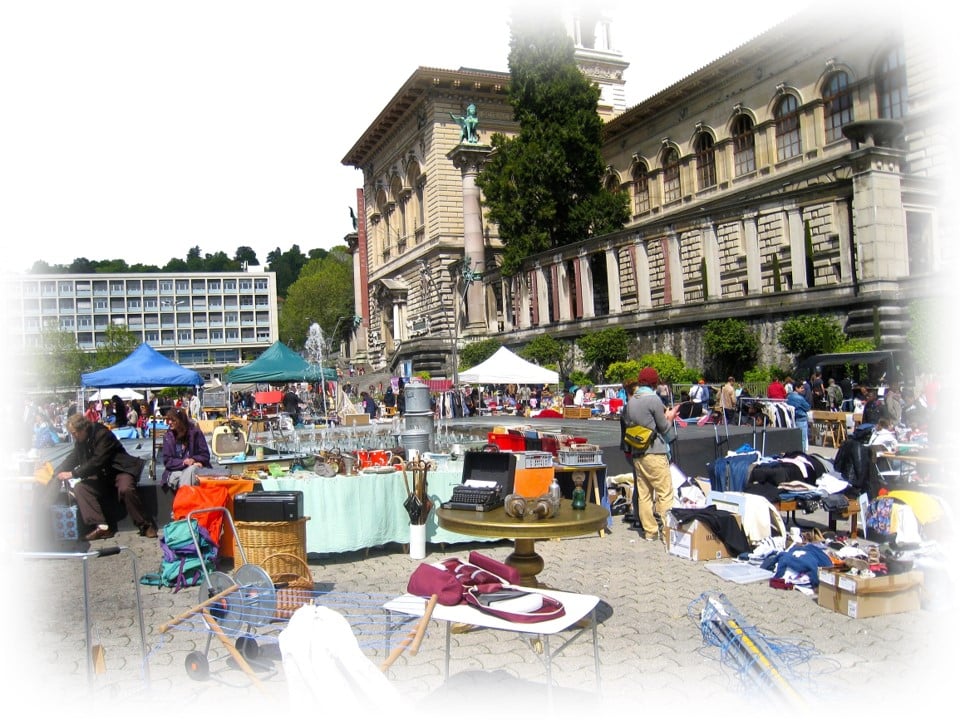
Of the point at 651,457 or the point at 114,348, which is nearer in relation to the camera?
the point at 651,457

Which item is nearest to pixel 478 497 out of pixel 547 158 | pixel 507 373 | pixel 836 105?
pixel 507 373

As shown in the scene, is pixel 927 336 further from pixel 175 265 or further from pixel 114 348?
pixel 175 265

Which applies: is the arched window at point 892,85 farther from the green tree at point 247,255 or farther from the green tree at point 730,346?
the green tree at point 247,255

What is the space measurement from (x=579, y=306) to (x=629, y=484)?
2392 centimetres

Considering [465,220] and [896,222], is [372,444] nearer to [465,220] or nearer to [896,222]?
[896,222]

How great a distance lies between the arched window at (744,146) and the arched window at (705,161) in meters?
1.26

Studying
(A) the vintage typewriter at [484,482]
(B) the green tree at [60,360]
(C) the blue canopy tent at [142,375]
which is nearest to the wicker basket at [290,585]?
(A) the vintage typewriter at [484,482]

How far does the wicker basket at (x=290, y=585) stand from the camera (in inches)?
221

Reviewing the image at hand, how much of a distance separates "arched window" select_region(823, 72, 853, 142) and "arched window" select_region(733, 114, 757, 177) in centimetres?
377

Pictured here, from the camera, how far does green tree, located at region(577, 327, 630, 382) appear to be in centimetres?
2981

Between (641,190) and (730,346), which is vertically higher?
(641,190)

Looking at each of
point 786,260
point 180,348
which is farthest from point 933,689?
point 180,348

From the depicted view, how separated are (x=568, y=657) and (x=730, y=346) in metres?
21.0

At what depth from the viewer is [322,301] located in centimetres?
8244
